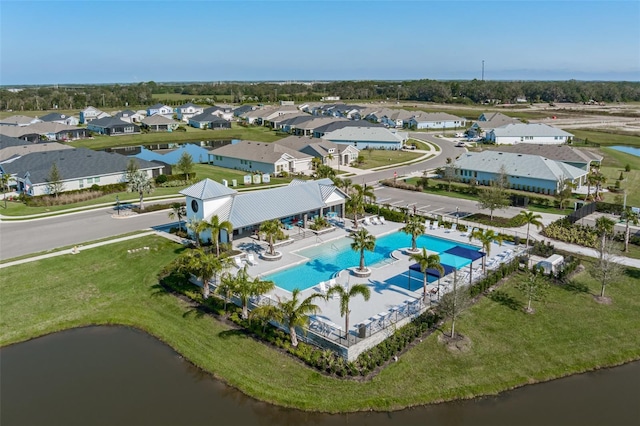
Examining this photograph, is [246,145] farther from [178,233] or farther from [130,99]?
[130,99]

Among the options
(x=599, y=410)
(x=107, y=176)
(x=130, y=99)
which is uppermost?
(x=130, y=99)

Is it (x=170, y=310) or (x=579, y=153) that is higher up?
(x=579, y=153)

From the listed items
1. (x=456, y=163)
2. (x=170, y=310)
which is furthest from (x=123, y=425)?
(x=456, y=163)

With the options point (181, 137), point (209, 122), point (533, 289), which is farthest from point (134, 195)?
point (209, 122)

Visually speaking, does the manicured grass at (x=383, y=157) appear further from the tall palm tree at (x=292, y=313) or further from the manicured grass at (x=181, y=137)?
the tall palm tree at (x=292, y=313)

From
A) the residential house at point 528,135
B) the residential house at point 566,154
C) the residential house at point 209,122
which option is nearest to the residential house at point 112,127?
the residential house at point 209,122

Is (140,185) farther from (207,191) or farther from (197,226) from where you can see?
(197,226)

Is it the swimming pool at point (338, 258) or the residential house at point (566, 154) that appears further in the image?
the residential house at point (566, 154)
